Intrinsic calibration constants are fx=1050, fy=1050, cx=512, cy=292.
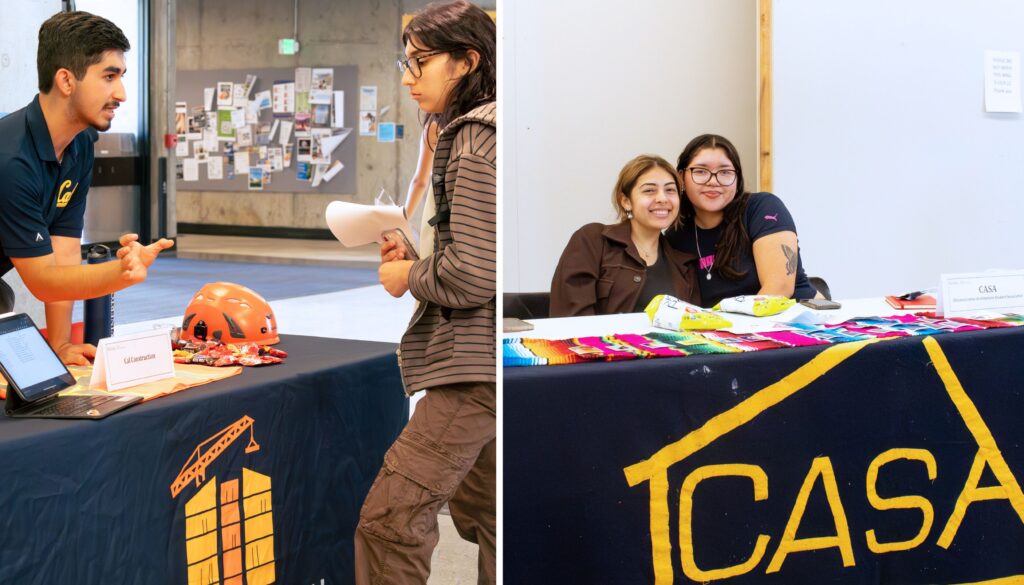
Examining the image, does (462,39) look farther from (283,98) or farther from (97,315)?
(283,98)

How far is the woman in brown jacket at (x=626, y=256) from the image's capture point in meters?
2.57

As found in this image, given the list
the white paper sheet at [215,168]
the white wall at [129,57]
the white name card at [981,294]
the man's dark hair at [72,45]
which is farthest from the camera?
the white paper sheet at [215,168]

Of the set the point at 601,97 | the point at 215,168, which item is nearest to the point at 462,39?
the point at 601,97

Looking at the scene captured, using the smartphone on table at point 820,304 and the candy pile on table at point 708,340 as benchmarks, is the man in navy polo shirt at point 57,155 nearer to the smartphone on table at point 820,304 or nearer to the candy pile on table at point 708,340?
the candy pile on table at point 708,340

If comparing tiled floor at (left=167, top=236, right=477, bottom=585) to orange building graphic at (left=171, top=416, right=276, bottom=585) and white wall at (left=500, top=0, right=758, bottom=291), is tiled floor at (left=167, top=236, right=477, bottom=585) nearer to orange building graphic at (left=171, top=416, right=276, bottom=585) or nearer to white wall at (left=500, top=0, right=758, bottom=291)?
orange building graphic at (left=171, top=416, right=276, bottom=585)

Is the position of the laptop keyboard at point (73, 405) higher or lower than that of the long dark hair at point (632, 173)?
lower

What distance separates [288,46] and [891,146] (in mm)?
7984

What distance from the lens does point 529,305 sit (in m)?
2.73

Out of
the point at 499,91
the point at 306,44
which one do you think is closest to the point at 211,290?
the point at 499,91

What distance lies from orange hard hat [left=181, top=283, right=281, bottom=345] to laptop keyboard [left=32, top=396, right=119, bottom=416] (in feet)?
1.62

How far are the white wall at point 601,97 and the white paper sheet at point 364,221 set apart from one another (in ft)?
5.33

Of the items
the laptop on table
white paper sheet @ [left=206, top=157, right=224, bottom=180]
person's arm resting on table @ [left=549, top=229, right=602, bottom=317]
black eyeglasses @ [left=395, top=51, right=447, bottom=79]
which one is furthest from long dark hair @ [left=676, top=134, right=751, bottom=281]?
white paper sheet @ [left=206, top=157, right=224, bottom=180]

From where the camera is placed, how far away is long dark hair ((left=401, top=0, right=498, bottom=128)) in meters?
1.48

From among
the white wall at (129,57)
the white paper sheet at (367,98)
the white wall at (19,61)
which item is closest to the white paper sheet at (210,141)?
the white paper sheet at (367,98)
